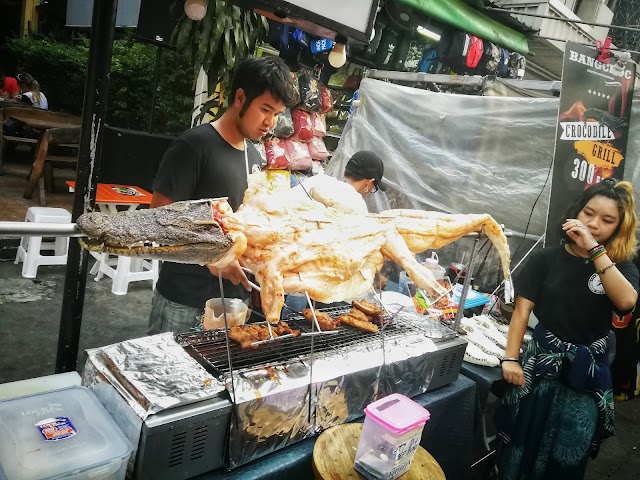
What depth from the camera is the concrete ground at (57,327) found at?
4.16m

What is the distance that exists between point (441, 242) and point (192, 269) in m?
1.40

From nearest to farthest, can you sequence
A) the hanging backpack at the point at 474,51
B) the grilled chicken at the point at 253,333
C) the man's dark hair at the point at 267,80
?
the grilled chicken at the point at 253,333, the man's dark hair at the point at 267,80, the hanging backpack at the point at 474,51

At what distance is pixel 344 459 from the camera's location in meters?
2.01

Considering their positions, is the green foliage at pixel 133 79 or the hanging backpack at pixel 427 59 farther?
the hanging backpack at pixel 427 59

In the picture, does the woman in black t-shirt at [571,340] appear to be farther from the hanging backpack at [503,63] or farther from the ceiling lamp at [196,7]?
the hanging backpack at [503,63]

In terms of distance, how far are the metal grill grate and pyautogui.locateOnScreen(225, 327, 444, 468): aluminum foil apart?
0.27ft

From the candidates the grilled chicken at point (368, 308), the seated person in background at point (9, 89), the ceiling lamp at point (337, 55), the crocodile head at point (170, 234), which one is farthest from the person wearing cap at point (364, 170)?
the seated person in background at point (9, 89)

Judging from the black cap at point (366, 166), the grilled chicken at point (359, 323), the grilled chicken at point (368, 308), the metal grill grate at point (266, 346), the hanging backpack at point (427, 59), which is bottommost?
the metal grill grate at point (266, 346)

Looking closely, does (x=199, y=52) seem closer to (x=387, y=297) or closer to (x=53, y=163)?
(x=387, y=297)

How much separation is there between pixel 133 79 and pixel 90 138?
8362mm

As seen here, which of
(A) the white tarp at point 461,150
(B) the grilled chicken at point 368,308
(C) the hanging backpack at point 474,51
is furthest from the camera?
(C) the hanging backpack at point 474,51

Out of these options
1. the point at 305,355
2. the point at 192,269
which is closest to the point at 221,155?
the point at 192,269

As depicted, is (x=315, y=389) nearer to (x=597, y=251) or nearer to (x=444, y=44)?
(x=597, y=251)

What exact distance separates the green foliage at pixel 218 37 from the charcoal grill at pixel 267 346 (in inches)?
96.7
